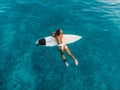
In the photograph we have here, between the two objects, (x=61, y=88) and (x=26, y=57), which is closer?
(x=61, y=88)

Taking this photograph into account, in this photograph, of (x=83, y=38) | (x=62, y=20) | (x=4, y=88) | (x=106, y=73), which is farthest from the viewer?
(x=62, y=20)

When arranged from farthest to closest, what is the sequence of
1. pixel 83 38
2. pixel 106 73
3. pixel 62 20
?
pixel 62 20 < pixel 83 38 < pixel 106 73

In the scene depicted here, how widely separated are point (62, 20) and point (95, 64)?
6.64 metres

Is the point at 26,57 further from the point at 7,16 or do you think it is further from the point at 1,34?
the point at 7,16

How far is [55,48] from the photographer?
20.0 metres

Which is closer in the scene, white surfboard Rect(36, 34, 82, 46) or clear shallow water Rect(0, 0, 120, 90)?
clear shallow water Rect(0, 0, 120, 90)

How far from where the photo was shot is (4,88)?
54.0 ft

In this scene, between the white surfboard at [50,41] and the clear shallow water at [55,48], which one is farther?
the white surfboard at [50,41]

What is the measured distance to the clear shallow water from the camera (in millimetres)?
17312

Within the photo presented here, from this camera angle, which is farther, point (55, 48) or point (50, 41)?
point (55, 48)

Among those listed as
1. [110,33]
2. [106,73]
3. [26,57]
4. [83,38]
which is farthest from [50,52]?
[110,33]

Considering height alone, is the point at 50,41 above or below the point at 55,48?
above

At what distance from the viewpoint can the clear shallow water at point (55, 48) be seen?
1731 cm

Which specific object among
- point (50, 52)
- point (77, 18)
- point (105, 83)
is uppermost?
point (77, 18)
